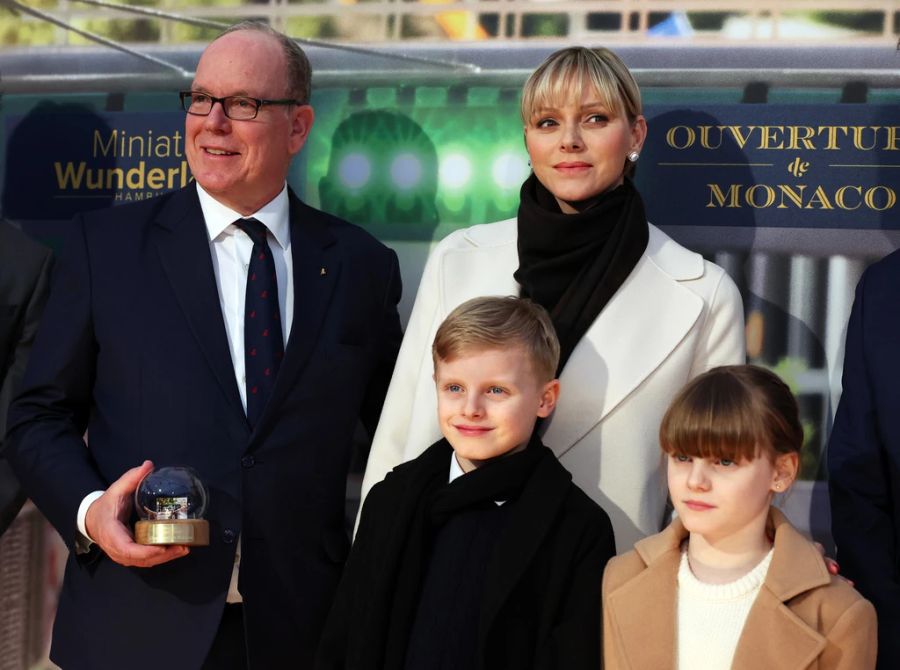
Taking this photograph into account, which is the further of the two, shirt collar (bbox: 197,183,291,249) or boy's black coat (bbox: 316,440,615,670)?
shirt collar (bbox: 197,183,291,249)

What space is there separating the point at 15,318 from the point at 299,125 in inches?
38.6

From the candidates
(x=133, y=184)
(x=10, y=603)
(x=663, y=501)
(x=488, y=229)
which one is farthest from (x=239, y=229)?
(x=10, y=603)

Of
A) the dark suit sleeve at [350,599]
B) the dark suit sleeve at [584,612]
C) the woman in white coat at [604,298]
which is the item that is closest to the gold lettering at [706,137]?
the woman in white coat at [604,298]

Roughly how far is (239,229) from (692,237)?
140cm

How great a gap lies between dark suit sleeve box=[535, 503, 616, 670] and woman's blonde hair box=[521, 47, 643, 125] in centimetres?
108

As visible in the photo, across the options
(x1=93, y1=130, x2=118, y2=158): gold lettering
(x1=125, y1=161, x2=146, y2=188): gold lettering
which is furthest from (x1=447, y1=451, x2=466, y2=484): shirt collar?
(x1=93, y1=130, x2=118, y2=158): gold lettering

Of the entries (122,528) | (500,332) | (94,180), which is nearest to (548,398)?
(500,332)

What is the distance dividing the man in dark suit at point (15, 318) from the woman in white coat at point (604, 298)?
1082 mm

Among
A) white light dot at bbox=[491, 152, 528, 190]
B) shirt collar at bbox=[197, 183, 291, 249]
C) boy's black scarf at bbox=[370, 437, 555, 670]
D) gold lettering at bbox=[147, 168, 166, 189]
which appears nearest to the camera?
boy's black scarf at bbox=[370, 437, 555, 670]

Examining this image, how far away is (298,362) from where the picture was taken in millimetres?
3627

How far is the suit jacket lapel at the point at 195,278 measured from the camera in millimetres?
3564

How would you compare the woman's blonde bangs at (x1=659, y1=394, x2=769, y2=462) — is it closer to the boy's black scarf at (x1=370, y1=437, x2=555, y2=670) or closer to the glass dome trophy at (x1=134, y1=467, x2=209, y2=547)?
the boy's black scarf at (x1=370, y1=437, x2=555, y2=670)

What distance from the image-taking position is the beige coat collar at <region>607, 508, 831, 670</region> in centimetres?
285

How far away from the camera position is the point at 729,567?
3.02 m
